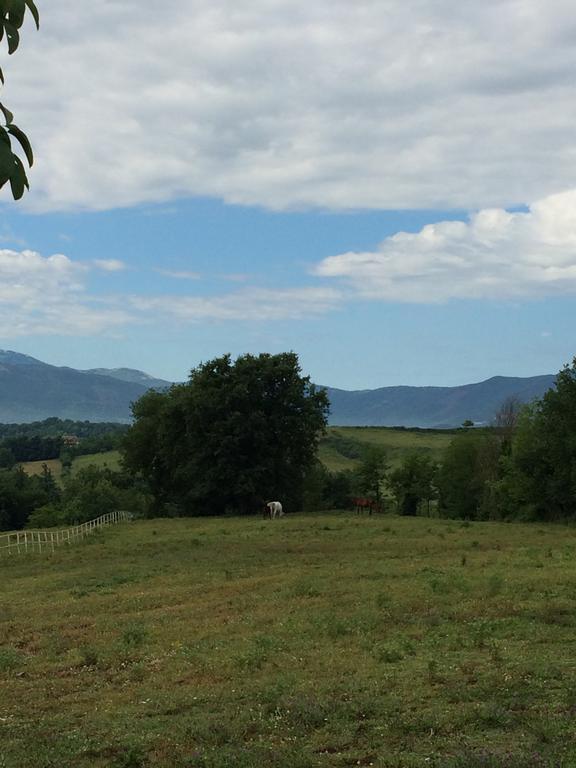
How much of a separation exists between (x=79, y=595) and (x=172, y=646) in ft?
32.6

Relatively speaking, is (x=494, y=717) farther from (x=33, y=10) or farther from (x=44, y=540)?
(x=44, y=540)

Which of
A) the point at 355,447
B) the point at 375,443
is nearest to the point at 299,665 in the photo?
the point at 355,447

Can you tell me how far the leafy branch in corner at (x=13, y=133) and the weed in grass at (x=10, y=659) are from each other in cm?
1280

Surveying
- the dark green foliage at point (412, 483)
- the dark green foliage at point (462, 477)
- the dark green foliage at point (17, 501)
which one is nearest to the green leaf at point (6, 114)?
the dark green foliage at point (462, 477)

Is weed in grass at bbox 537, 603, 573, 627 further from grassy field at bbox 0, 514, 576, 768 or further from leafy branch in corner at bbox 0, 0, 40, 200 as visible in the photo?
leafy branch in corner at bbox 0, 0, 40, 200

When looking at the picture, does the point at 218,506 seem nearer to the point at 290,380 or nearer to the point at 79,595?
the point at 290,380

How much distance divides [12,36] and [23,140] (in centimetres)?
61

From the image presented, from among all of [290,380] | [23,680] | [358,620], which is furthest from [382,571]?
[290,380]

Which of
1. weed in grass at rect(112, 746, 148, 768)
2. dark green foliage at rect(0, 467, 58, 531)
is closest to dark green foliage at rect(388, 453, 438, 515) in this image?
dark green foliage at rect(0, 467, 58, 531)

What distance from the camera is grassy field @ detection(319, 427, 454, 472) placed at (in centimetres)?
15362

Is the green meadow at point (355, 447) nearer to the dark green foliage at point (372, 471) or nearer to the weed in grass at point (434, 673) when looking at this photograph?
the dark green foliage at point (372, 471)

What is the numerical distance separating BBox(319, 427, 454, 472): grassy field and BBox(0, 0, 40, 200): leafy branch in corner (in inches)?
5524

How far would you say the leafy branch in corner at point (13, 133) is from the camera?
156 inches

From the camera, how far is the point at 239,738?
8.92m
